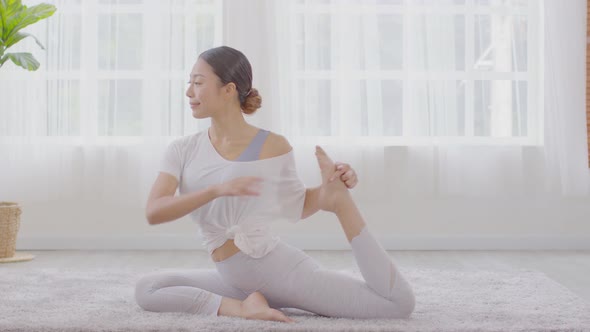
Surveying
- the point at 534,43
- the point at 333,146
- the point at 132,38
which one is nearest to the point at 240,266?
the point at 333,146

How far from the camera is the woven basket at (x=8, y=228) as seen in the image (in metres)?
4.13

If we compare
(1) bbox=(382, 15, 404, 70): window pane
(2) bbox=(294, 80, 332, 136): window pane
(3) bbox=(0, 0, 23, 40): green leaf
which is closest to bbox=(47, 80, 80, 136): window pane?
(3) bbox=(0, 0, 23, 40): green leaf

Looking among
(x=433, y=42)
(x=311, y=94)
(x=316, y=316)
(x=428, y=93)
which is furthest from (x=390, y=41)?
(x=316, y=316)

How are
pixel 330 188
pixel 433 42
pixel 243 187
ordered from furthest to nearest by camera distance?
pixel 433 42 < pixel 330 188 < pixel 243 187

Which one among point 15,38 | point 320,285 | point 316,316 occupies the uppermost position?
point 15,38

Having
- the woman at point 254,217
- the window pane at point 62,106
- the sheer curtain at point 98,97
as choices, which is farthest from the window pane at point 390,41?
the woman at point 254,217

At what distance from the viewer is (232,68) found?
96.2 inches

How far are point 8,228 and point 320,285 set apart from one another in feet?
7.78

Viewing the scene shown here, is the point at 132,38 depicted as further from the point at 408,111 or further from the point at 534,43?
the point at 534,43

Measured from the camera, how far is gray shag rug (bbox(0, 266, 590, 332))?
7.57 feet

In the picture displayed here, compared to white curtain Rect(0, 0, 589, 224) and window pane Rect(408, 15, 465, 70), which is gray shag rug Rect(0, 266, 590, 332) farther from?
window pane Rect(408, 15, 465, 70)

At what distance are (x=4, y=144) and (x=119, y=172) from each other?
67 cm

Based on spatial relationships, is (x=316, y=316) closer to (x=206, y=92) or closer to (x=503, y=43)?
(x=206, y=92)

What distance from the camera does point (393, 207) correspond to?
4711mm
